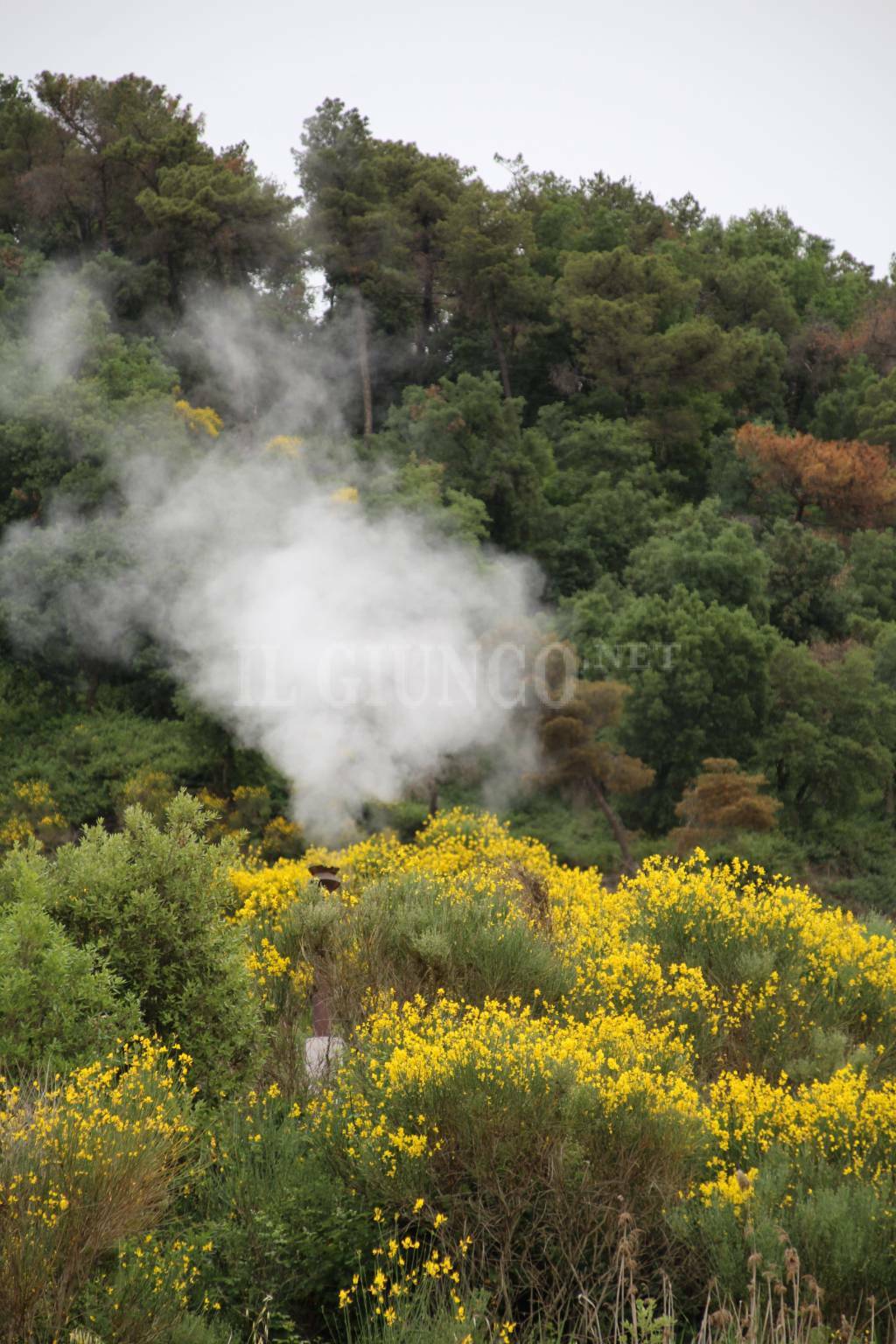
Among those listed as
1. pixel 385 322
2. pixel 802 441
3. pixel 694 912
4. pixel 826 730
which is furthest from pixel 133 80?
pixel 694 912

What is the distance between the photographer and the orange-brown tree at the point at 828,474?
31688mm

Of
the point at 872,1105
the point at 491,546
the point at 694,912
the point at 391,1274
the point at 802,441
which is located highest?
the point at 802,441

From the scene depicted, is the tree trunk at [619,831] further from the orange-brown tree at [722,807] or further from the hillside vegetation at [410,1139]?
the hillside vegetation at [410,1139]

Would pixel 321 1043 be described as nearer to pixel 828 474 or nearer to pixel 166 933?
pixel 166 933

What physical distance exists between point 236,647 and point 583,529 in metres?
9.98

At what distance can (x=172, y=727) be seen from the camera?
24281mm

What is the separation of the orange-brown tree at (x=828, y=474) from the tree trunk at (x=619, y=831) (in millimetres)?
11626

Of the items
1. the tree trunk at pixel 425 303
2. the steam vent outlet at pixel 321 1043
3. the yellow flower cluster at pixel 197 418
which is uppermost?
the tree trunk at pixel 425 303

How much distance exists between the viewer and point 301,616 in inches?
910

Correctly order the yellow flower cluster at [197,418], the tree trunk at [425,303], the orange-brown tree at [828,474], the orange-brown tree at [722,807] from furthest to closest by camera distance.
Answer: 1. the tree trunk at [425,303]
2. the orange-brown tree at [828,474]
3. the yellow flower cluster at [197,418]
4. the orange-brown tree at [722,807]

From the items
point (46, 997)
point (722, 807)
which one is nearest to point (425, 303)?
point (722, 807)

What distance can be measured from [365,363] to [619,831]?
16.1m

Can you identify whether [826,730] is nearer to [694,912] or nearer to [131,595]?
[131,595]

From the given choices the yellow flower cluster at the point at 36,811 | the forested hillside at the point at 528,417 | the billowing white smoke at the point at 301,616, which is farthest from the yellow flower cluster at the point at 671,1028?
the forested hillside at the point at 528,417
